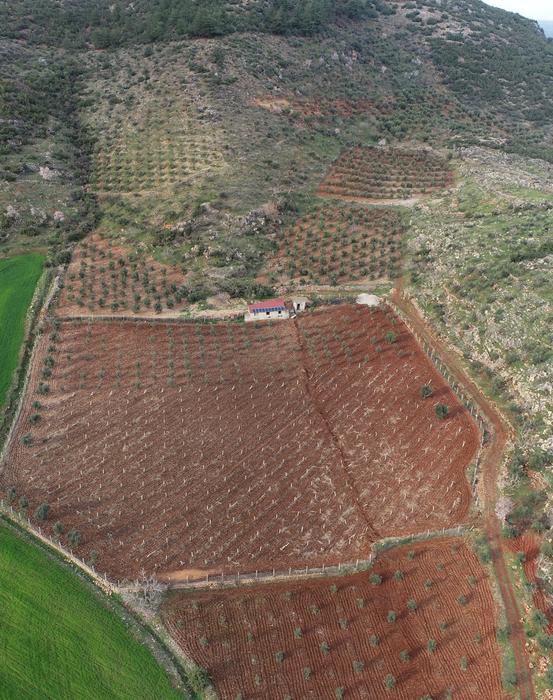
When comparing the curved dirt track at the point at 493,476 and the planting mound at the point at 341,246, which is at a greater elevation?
the planting mound at the point at 341,246

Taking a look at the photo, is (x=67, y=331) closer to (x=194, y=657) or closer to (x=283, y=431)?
(x=283, y=431)

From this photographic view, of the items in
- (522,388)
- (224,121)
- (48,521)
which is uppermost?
(224,121)

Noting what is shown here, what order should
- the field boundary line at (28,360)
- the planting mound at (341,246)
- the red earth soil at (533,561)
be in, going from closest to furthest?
the red earth soil at (533,561) < the field boundary line at (28,360) < the planting mound at (341,246)

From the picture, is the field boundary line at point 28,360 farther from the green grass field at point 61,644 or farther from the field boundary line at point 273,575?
the field boundary line at point 273,575

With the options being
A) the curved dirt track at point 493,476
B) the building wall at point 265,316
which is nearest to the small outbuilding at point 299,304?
the building wall at point 265,316

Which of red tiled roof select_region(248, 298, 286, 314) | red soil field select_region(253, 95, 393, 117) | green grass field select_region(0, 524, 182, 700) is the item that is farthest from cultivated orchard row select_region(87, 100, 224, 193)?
green grass field select_region(0, 524, 182, 700)

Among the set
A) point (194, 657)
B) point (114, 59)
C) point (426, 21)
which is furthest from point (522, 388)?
point (426, 21)
